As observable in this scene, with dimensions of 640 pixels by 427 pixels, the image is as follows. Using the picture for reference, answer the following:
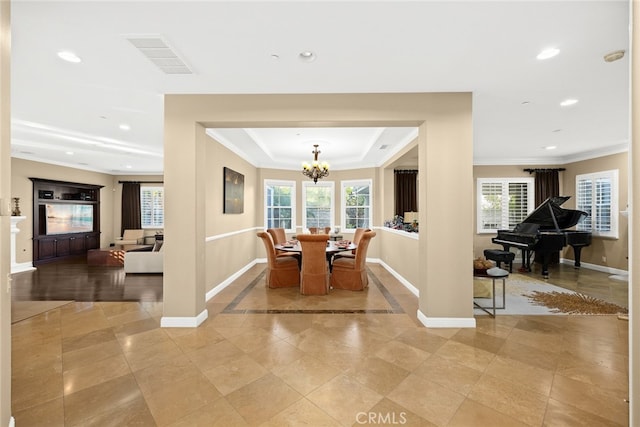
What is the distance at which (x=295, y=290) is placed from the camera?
14.6ft

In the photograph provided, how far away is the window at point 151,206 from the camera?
9.05 m

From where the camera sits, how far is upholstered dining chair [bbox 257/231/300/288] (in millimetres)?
4527

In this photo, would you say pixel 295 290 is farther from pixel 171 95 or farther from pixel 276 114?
pixel 171 95

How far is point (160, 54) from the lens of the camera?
2350mm

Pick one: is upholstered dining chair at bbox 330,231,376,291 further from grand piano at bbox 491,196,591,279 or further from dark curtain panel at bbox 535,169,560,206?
dark curtain panel at bbox 535,169,560,206

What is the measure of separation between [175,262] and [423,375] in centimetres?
289

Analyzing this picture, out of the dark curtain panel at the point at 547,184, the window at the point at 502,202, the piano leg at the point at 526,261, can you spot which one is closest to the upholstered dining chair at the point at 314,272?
the piano leg at the point at 526,261

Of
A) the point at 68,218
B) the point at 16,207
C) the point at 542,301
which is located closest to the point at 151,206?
the point at 68,218

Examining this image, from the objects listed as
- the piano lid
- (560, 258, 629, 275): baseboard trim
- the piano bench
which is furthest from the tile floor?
(560, 258, 629, 275): baseboard trim

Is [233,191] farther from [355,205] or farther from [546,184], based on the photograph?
[546,184]

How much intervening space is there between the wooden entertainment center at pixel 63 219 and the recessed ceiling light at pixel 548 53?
10.3 m

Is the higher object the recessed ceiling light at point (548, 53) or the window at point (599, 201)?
the recessed ceiling light at point (548, 53)

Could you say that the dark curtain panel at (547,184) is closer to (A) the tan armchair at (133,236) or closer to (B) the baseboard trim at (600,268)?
(B) the baseboard trim at (600,268)

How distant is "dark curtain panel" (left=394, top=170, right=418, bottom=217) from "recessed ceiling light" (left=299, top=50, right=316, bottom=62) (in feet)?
16.8
